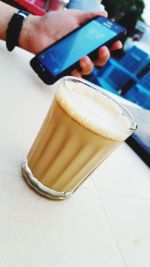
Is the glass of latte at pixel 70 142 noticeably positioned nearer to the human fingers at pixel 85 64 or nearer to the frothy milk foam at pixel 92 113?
the frothy milk foam at pixel 92 113

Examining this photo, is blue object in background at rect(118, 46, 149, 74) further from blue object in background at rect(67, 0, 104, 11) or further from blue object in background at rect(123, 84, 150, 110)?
blue object in background at rect(67, 0, 104, 11)

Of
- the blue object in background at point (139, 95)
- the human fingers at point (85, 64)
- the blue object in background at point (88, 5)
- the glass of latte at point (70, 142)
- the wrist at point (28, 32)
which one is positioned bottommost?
the blue object in background at point (139, 95)

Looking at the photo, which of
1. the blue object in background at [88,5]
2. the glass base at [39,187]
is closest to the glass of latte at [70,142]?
the glass base at [39,187]

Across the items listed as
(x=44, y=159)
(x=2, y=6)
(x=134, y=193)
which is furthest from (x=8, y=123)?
(x=2, y=6)

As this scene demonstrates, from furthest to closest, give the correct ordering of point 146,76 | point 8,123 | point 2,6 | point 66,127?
point 146,76
point 2,6
point 8,123
point 66,127

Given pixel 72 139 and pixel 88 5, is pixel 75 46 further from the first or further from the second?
pixel 88 5

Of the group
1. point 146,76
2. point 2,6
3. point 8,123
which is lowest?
point 146,76

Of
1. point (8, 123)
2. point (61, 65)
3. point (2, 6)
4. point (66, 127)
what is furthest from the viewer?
point (2, 6)

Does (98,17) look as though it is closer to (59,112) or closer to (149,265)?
(59,112)

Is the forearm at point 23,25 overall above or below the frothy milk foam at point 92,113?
below
